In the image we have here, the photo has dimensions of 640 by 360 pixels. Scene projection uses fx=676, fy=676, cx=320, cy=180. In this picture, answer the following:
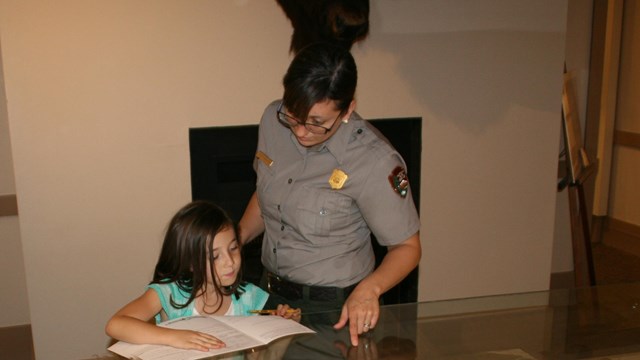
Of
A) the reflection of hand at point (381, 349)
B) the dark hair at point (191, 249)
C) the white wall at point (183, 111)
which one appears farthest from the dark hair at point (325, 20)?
the reflection of hand at point (381, 349)

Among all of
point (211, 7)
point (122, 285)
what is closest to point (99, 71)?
point (211, 7)

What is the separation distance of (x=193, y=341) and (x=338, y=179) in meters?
0.69

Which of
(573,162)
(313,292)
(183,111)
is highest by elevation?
(183,111)

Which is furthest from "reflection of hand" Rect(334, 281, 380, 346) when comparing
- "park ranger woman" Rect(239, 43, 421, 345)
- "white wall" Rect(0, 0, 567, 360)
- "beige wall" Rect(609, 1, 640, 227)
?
"beige wall" Rect(609, 1, 640, 227)

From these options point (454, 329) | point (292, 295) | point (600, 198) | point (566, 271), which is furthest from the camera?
point (600, 198)

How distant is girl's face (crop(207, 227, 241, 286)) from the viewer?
1879mm

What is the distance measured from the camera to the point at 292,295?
2094 mm

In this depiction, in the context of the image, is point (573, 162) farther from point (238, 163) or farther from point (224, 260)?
point (224, 260)

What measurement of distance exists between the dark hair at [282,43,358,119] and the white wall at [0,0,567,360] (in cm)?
133

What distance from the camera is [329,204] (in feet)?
6.56

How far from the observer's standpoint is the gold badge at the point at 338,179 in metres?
1.97

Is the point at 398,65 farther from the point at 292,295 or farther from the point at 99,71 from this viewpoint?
the point at 292,295

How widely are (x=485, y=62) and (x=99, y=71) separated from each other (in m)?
1.90

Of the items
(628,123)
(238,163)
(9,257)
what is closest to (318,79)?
(238,163)
